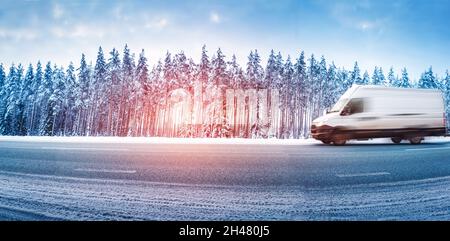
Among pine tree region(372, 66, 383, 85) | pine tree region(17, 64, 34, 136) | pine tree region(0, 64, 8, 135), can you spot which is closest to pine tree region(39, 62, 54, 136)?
pine tree region(17, 64, 34, 136)

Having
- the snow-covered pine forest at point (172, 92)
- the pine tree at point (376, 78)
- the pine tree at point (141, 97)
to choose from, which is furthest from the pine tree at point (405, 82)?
the pine tree at point (141, 97)

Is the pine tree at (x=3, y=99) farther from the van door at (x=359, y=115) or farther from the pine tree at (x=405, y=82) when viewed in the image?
the pine tree at (x=405, y=82)

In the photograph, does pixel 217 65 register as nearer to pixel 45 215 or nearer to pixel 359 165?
pixel 45 215

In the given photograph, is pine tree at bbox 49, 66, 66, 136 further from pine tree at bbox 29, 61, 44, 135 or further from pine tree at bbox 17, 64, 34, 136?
pine tree at bbox 17, 64, 34, 136

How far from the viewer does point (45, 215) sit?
2.67 metres

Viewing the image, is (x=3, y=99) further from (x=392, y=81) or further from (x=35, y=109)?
(x=392, y=81)

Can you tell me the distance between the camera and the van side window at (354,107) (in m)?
3.70

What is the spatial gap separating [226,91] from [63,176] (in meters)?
3.25

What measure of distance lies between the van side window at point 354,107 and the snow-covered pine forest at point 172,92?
0.25 meters
